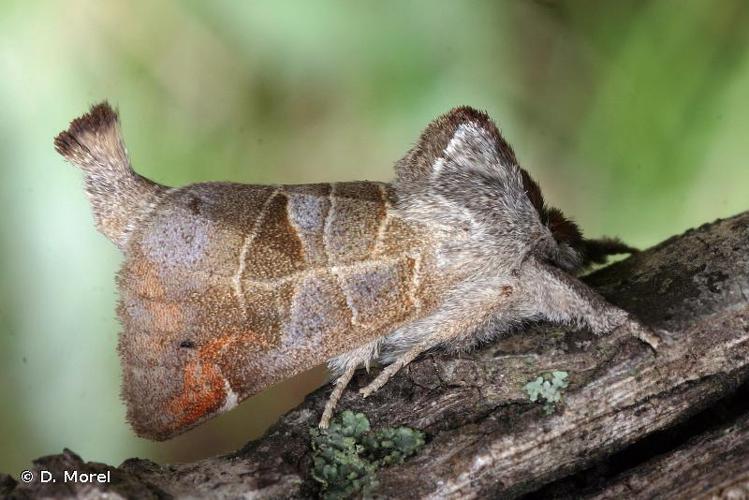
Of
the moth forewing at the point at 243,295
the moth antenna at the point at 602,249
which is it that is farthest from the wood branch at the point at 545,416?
the moth antenna at the point at 602,249

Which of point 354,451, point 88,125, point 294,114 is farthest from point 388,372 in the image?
point 294,114

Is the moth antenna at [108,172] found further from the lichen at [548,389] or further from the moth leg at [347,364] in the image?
the lichen at [548,389]

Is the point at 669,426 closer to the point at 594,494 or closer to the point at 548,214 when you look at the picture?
the point at 594,494

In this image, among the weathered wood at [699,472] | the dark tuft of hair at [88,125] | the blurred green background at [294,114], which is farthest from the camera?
the blurred green background at [294,114]

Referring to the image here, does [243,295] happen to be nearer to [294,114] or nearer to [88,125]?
[88,125]

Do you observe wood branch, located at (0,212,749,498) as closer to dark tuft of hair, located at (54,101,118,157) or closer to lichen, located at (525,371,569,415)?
lichen, located at (525,371,569,415)

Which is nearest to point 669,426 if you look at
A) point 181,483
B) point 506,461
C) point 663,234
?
point 506,461
